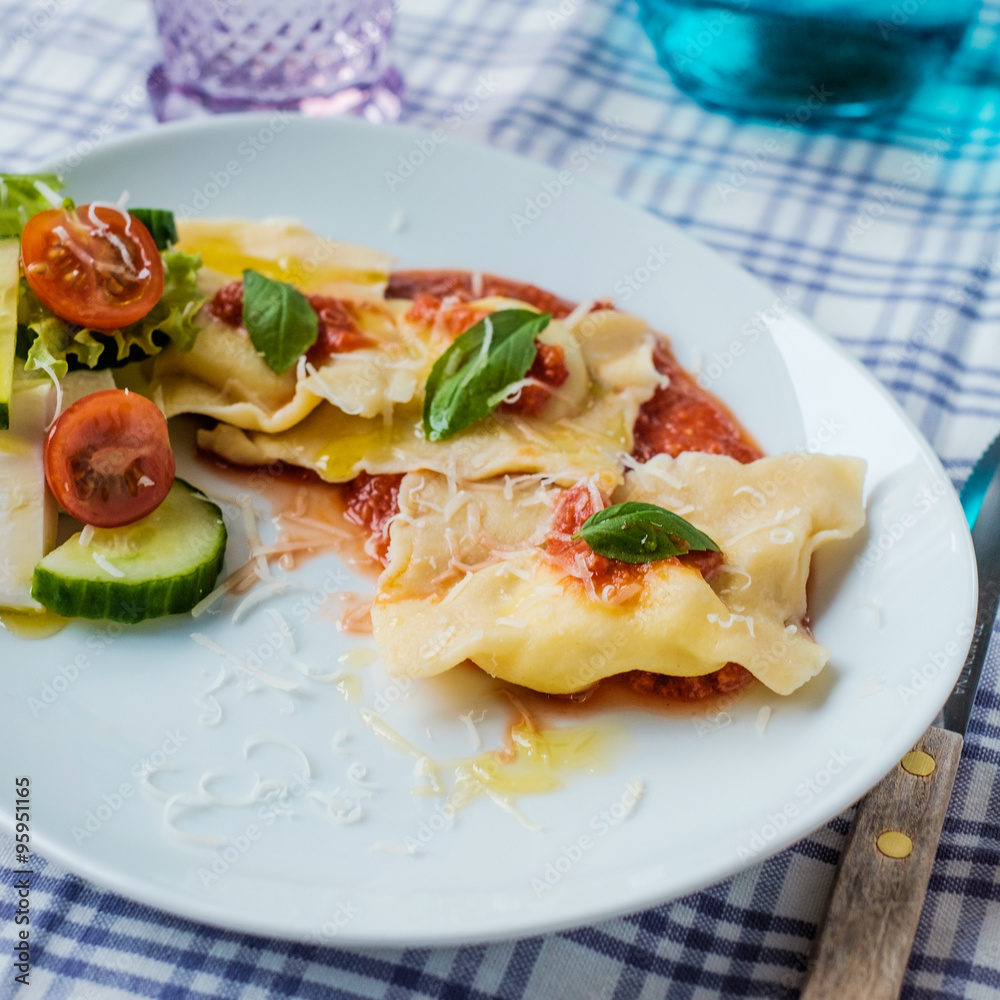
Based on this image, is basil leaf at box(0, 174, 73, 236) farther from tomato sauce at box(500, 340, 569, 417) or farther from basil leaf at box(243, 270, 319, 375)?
tomato sauce at box(500, 340, 569, 417)

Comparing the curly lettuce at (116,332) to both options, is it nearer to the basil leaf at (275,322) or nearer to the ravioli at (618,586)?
the basil leaf at (275,322)

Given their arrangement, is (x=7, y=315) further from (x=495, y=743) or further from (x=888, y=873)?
(x=888, y=873)

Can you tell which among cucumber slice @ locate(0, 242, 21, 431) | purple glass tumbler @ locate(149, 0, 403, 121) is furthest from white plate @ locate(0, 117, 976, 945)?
purple glass tumbler @ locate(149, 0, 403, 121)

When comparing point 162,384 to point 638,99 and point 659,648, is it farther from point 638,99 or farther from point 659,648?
point 638,99

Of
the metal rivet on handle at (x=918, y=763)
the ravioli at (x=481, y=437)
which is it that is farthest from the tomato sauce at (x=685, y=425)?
the metal rivet on handle at (x=918, y=763)

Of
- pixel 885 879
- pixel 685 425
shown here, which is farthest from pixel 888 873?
pixel 685 425

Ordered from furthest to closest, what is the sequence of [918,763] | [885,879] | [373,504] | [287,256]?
[287,256] → [373,504] → [918,763] → [885,879]
